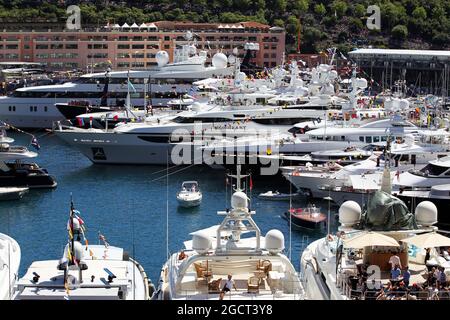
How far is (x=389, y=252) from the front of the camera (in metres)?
19.8

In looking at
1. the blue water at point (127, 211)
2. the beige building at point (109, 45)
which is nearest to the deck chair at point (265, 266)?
the blue water at point (127, 211)

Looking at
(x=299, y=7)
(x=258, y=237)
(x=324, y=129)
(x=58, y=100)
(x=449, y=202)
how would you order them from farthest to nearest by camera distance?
(x=299, y=7) → (x=58, y=100) → (x=324, y=129) → (x=449, y=202) → (x=258, y=237)

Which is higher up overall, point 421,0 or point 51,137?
point 421,0

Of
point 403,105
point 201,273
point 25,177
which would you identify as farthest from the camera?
point 403,105

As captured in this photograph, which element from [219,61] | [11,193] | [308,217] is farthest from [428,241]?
[219,61]

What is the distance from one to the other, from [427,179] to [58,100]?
131 ft

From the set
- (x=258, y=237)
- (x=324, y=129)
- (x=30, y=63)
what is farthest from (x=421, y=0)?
(x=258, y=237)

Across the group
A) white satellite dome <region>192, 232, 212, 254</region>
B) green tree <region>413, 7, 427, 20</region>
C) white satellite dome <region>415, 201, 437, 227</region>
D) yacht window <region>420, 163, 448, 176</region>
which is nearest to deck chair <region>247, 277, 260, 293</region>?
white satellite dome <region>192, 232, 212, 254</region>

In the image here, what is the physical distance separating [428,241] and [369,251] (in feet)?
3.39

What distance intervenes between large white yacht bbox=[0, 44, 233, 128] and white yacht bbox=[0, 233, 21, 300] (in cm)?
4700

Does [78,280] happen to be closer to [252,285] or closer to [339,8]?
[252,285]

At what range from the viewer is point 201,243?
20734mm

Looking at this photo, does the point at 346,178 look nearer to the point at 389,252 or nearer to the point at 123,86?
the point at 389,252

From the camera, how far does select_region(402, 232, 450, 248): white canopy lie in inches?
775
